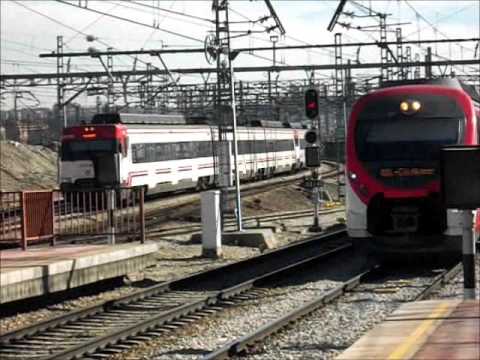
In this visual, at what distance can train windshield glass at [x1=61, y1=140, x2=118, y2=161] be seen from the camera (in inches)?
1255

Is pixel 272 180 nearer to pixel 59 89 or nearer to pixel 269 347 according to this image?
pixel 59 89

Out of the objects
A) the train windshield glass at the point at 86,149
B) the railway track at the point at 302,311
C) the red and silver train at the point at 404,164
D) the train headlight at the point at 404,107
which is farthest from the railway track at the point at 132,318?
the train windshield glass at the point at 86,149

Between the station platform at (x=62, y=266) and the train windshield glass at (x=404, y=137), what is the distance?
400 centimetres

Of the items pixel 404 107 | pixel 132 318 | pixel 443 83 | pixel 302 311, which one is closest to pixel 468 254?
pixel 302 311

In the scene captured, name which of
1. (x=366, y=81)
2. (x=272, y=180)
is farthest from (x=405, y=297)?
(x=366, y=81)

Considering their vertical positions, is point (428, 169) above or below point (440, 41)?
below

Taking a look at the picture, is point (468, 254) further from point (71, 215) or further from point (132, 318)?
point (71, 215)

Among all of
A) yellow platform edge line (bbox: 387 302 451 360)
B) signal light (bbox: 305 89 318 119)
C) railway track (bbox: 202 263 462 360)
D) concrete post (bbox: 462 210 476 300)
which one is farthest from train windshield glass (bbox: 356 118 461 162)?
signal light (bbox: 305 89 318 119)

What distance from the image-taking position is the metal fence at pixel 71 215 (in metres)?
14.2

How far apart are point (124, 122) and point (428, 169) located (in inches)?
792

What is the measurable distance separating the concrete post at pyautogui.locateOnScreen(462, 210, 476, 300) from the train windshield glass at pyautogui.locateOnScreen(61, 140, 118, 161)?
23.5m

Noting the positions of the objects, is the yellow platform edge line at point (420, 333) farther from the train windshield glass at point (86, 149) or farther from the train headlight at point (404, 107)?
the train windshield glass at point (86, 149)

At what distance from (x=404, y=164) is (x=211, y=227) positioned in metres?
4.69

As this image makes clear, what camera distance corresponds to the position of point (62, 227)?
619 inches
